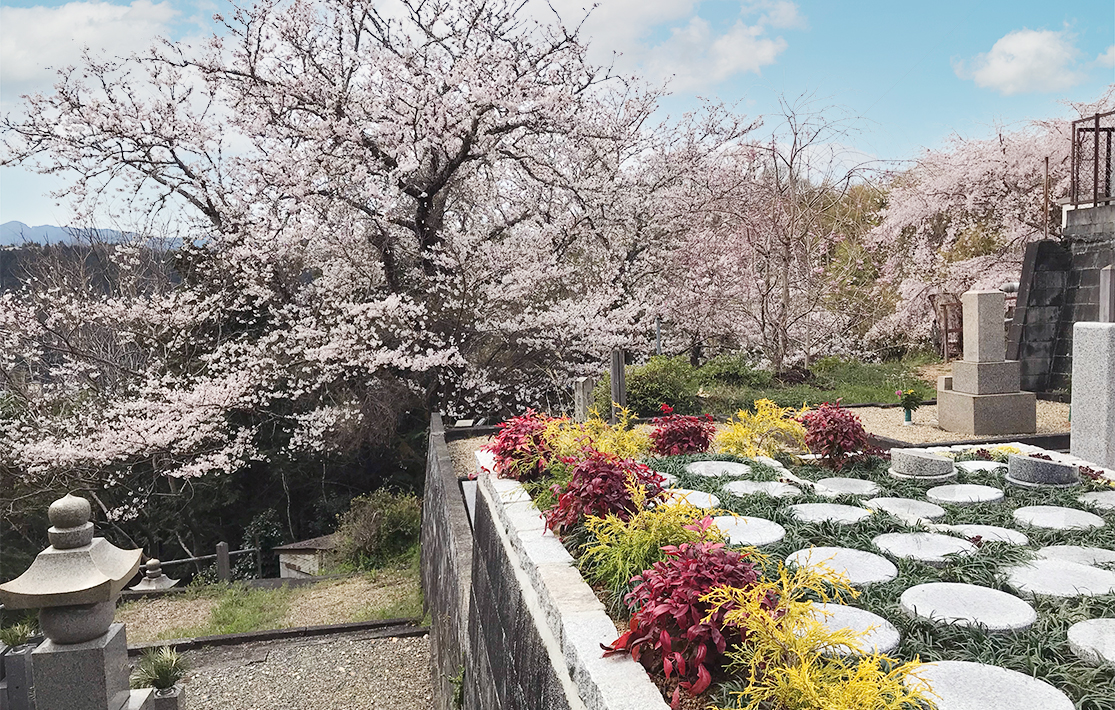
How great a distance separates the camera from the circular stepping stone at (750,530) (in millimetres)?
3037

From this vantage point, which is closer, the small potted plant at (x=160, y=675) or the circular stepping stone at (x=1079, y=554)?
the circular stepping stone at (x=1079, y=554)

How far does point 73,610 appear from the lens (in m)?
3.75

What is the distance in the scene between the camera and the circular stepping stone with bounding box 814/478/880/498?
393 centimetres

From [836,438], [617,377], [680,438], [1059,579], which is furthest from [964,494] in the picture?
[617,377]

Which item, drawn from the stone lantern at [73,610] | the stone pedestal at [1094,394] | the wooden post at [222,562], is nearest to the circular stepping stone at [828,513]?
the stone pedestal at [1094,394]

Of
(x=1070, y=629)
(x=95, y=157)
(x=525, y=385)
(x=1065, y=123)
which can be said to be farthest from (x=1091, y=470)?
(x=1065, y=123)

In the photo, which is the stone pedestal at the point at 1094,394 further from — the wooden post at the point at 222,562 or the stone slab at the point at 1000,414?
the wooden post at the point at 222,562

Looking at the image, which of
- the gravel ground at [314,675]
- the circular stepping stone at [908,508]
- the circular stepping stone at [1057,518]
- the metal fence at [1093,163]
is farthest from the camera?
the metal fence at [1093,163]

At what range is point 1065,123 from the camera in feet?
47.3

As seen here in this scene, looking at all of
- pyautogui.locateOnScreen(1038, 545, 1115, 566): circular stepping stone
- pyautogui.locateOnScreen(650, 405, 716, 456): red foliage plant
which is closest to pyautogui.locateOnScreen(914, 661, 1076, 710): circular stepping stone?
pyautogui.locateOnScreen(1038, 545, 1115, 566): circular stepping stone

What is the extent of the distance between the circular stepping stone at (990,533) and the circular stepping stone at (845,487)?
0.64 metres

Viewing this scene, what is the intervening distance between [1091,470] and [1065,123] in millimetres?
13385

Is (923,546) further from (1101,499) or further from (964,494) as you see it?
(1101,499)

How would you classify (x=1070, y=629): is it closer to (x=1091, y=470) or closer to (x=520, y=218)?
(x=1091, y=470)
